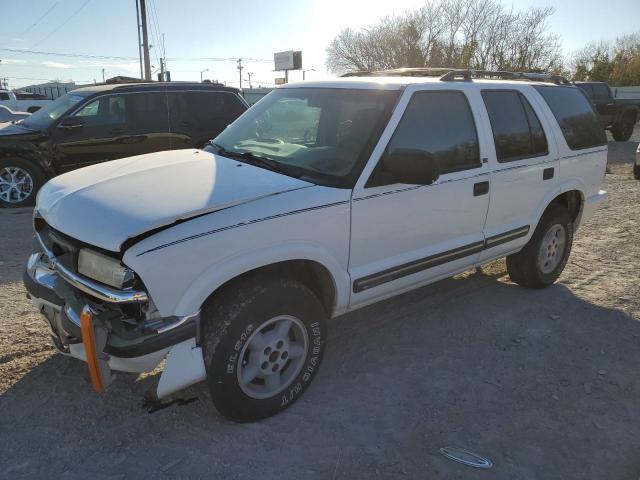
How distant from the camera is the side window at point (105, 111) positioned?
810 centimetres

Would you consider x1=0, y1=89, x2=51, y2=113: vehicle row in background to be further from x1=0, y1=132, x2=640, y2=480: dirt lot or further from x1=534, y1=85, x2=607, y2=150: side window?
x1=534, y1=85, x2=607, y2=150: side window

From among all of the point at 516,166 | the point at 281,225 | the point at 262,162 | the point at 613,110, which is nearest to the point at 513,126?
the point at 516,166

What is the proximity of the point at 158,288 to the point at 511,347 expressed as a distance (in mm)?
2678

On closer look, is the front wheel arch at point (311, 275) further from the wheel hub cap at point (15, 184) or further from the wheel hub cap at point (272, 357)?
the wheel hub cap at point (15, 184)

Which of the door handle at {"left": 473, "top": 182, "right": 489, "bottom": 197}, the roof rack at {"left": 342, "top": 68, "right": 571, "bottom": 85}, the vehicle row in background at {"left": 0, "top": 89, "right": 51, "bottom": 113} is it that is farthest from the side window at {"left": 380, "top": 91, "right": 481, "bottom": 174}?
the vehicle row in background at {"left": 0, "top": 89, "right": 51, "bottom": 113}

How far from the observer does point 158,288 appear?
2412mm

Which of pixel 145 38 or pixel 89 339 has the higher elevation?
pixel 145 38

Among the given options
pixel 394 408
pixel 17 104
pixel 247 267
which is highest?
pixel 17 104

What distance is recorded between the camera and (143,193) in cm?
280

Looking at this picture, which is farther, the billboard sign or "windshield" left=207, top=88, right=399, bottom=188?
the billboard sign

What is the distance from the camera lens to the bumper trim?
7.91ft

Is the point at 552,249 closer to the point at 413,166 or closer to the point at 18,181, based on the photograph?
the point at 413,166

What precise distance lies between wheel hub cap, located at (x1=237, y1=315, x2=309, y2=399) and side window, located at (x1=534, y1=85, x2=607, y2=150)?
3.19m

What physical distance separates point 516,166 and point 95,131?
651 centimetres
